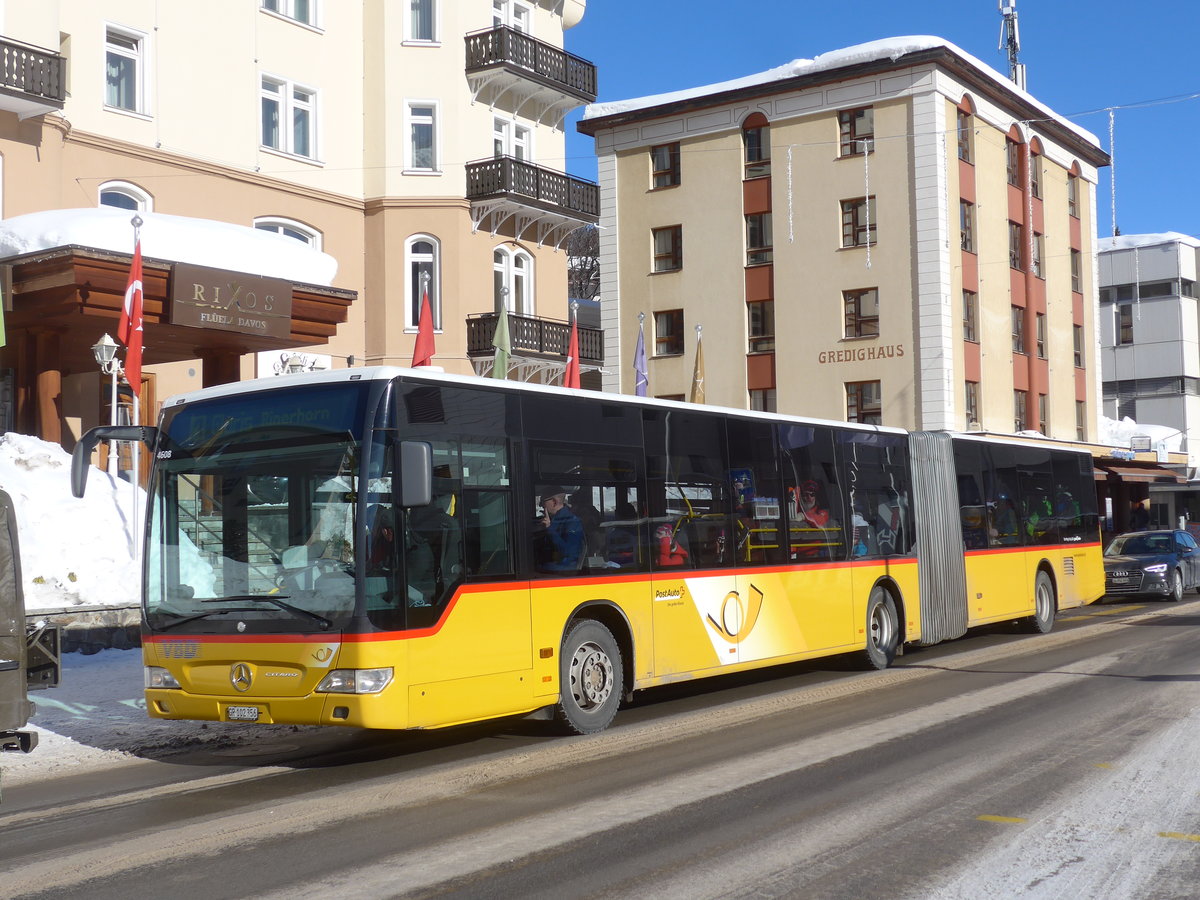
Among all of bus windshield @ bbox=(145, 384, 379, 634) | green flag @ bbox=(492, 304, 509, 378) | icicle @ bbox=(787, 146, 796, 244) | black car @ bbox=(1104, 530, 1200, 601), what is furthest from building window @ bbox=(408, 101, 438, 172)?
bus windshield @ bbox=(145, 384, 379, 634)

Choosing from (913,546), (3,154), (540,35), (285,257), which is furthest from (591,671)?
(540,35)

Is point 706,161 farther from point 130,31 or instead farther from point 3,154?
point 3,154

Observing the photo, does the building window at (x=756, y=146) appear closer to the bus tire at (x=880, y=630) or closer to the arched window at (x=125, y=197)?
the arched window at (x=125, y=197)

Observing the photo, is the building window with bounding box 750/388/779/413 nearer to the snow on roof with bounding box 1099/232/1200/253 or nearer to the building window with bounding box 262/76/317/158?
the building window with bounding box 262/76/317/158

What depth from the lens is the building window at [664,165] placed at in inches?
1796

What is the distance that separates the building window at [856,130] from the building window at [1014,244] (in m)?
7.01

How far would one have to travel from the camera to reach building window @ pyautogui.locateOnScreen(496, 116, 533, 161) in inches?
1310

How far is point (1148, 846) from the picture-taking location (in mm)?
6816

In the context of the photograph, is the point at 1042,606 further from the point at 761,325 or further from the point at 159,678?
the point at 761,325

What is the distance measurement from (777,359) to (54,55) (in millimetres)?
25264

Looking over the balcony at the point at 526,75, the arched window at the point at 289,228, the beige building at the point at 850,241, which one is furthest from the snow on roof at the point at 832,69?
the arched window at the point at 289,228

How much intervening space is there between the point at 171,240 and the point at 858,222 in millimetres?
24994

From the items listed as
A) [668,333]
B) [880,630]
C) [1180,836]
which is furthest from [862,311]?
[1180,836]

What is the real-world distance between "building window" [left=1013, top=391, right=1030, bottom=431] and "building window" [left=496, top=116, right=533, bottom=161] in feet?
65.5
